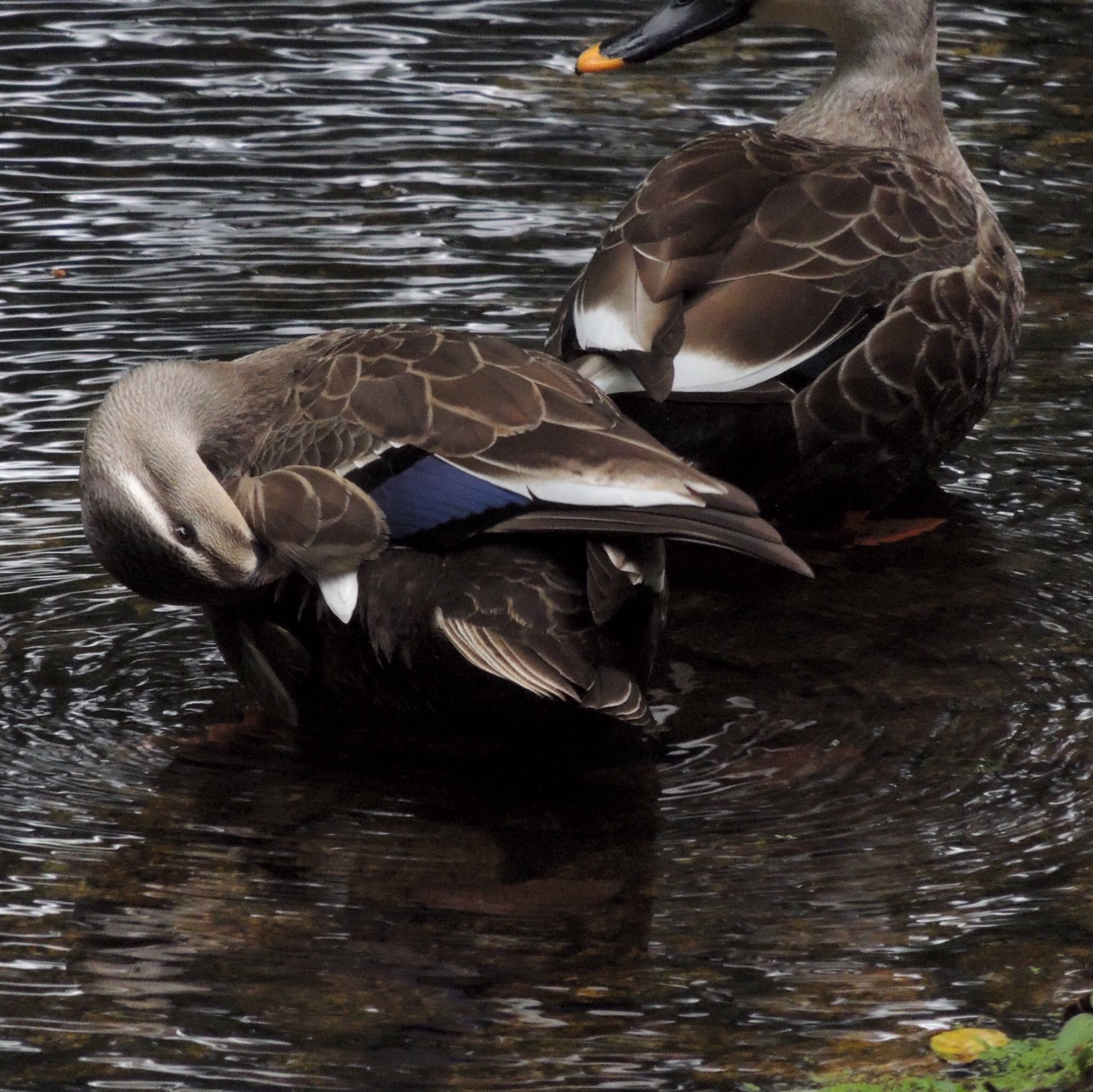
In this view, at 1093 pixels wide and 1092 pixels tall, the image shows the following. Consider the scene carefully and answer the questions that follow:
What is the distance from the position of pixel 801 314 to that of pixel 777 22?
77.9 inches

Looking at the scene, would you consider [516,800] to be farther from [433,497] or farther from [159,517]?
[159,517]

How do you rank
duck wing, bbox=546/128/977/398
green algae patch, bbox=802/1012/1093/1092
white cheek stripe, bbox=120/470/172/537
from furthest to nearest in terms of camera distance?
duck wing, bbox=546/128/977/398 → white cheek stripe, bbox=120/470/172/537 → green algae patch, bbox=802/1012/1093/1092

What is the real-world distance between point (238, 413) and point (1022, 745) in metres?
1.89

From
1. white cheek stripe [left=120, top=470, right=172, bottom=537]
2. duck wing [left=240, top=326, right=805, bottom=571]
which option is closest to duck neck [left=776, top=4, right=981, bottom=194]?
duck wing [left=240, top=326, right=805, bottom=571]

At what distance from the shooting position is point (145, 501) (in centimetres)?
392

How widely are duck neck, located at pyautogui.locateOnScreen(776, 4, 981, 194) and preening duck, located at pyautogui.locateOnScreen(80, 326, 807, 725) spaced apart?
8.44 ft

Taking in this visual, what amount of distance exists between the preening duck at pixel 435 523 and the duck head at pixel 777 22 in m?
2.63

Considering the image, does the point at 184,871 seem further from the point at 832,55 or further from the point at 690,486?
the point at 832,55

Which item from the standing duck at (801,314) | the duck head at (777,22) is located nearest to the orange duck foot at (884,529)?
the standing duck at (801,314)

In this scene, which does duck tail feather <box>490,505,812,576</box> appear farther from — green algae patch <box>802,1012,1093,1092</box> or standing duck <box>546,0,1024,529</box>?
standing duck <box>546,0,1024,529</box>

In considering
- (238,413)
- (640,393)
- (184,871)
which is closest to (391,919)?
(184,871)

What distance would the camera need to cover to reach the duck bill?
255 inches

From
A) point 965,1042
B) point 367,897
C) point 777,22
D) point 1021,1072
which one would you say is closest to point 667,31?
point 777,22

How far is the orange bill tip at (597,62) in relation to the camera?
6406mm
